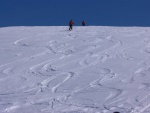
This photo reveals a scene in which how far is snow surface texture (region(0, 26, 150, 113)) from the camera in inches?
263

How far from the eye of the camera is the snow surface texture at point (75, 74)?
6.67 m

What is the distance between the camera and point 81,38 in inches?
582

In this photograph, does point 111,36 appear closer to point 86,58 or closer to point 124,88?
point 86,58

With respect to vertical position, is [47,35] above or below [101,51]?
above

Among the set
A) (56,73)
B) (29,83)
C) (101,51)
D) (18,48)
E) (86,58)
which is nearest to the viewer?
(29,83)

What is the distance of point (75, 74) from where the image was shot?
919cm

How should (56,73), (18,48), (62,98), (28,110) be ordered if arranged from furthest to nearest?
(18,48)
(56,73)
(62,98)
(28,110)

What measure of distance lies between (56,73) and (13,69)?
1598 millimetres

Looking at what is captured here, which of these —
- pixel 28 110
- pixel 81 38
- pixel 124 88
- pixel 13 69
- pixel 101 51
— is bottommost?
pixel 28 110

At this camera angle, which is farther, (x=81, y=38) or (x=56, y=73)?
(x=81, y=38)

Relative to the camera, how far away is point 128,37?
14672mm

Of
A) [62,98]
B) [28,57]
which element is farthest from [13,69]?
[62,98]

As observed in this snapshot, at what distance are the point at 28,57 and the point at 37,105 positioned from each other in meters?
5.05

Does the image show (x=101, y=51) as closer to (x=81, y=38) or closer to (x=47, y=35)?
(x=81, y=38)
